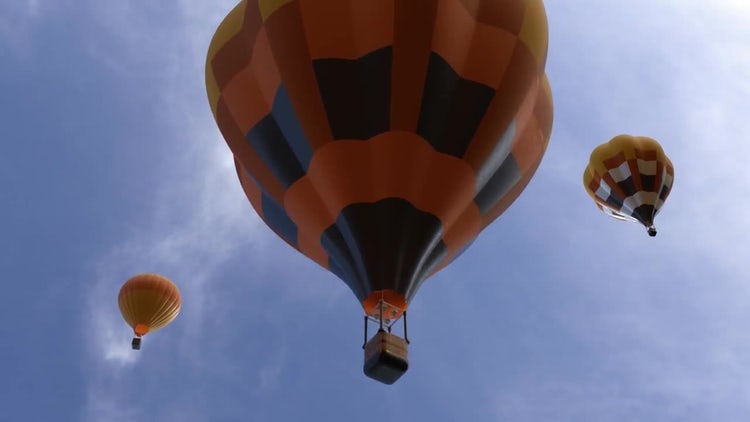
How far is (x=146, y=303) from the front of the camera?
1712 cm

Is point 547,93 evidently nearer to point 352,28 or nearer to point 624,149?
point 352,28

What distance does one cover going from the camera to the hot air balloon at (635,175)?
16.8m

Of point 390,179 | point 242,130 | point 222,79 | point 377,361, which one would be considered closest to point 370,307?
point 377,361

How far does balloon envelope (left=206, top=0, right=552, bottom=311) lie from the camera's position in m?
9.88

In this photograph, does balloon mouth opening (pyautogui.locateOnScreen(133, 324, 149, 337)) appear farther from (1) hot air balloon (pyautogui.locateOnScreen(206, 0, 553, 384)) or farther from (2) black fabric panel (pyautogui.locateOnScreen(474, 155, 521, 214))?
(2) black fabric panel (pyautogui.locateOnScreen(474, 155, 521, 214))

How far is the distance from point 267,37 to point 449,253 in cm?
346

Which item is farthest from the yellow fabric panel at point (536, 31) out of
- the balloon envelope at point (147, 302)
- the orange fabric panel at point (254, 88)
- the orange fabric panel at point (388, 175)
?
the balloon envelope at point (147, 302)

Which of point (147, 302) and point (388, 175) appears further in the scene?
A: point (147, 302)

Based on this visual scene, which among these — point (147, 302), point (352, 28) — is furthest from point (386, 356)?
point (147, 302)

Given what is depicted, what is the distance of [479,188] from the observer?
10680mm

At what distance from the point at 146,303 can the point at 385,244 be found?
8.79 meters

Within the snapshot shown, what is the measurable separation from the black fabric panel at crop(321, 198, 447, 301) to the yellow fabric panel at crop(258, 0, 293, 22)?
2.52 m

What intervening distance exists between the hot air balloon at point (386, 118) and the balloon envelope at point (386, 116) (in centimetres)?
1

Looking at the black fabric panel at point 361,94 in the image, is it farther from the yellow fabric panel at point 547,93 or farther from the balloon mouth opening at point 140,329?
the balloon mouth opening at point 140,329
